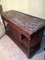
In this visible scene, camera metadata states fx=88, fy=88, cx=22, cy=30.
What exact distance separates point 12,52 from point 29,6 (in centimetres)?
125

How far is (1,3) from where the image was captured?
3014 millimetres

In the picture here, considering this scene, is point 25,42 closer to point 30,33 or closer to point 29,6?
point 30,33

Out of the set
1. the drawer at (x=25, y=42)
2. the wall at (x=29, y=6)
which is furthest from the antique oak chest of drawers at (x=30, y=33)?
the wall at (x=29, y=6)

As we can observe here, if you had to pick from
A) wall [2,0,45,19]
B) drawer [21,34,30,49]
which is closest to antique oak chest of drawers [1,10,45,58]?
drawer [21,34,30,49]

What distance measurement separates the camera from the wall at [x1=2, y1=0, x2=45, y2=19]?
209 centimetres

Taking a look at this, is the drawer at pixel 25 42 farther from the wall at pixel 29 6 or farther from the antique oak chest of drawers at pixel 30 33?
the wall at pixel 29 6

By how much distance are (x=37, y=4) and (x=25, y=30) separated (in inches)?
36.5

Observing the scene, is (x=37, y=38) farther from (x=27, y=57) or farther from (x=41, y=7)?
(x=41, y=7)

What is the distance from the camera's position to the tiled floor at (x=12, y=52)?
175 cm

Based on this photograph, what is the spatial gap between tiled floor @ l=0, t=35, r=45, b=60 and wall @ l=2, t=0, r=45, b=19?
759mm

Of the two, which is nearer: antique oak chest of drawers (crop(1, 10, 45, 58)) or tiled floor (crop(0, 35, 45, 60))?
antique oak chest of drawers (crop(1, 10, 45, 58))

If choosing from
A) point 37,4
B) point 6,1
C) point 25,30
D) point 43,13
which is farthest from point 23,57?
point 6,1

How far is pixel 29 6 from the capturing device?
2.32 meters

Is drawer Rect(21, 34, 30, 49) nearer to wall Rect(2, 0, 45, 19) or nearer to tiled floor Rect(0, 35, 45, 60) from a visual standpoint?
tiled floor Rect(0, 35, 45, 60)
